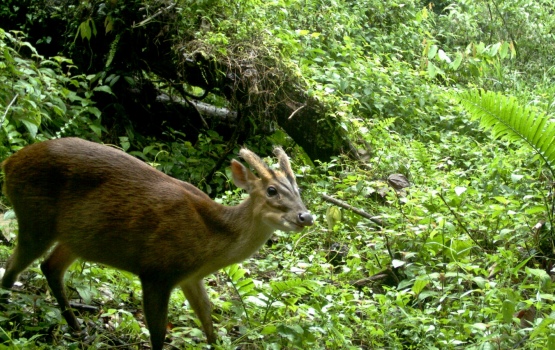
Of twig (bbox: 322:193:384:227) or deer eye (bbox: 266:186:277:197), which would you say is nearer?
deer eye (bbox: 266:186:277:197)

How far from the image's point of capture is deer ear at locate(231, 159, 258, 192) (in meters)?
5.44

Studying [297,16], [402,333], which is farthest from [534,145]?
[297,16]

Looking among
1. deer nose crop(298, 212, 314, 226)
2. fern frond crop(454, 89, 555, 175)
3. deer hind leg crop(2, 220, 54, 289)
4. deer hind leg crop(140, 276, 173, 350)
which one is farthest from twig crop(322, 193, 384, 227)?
deer hind leg crop(2, 220, 54, 289)

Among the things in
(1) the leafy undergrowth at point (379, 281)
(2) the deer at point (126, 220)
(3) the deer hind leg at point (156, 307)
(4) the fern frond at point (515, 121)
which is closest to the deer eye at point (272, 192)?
(2) the deer at point (126, 220)

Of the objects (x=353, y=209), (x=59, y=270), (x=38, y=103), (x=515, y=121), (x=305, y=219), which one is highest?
(x=515, y=121)

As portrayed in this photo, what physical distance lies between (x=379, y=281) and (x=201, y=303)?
1735mm

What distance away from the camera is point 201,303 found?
527 cm

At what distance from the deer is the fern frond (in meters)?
2.17

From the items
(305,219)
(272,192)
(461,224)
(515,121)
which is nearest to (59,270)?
(272,192)

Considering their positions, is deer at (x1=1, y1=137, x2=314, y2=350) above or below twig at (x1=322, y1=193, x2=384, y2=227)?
above

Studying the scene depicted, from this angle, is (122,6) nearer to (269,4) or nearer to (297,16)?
(269,4)

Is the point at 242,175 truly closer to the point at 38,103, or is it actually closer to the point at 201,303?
the point at 201,303

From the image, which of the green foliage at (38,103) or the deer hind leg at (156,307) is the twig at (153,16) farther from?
the deer hind leg at (156,307)

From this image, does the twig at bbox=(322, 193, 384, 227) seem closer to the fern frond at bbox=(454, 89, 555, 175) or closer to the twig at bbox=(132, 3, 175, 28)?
the fern frond at bbox=(454, 89, 555, 175)
